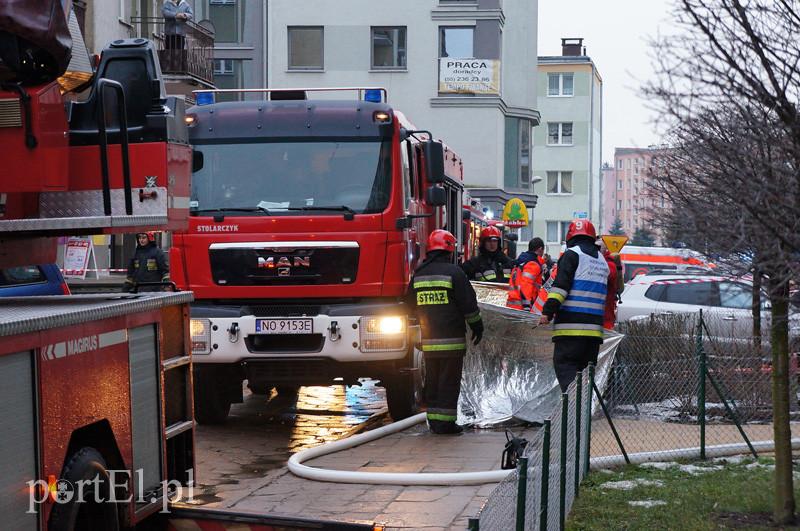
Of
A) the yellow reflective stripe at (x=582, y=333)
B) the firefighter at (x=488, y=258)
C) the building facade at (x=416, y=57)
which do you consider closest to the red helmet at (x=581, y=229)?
the yellow reflective stripe at (x=582, y=333)

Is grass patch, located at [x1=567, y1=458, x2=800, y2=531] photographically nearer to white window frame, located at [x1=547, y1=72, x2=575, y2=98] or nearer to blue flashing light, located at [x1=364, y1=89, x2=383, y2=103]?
blue flashing light, located at [x1=364, y1=89, x2=383, y2=103]

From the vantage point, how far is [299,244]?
10.8 m

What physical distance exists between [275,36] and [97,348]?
145 feet

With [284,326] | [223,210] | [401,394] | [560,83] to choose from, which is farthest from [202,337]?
[560,83]

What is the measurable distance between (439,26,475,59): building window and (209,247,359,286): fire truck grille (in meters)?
38.5

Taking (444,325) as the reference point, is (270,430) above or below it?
below

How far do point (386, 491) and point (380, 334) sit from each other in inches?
100

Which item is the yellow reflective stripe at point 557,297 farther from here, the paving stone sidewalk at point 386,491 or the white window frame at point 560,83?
the white window frame at point 560,83

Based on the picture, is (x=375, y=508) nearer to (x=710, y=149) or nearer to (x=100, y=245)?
(x=710, y=149)

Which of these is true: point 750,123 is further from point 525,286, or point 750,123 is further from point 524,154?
point 524,154

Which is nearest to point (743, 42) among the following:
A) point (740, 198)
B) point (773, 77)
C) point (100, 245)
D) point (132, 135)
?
point (773, 77)

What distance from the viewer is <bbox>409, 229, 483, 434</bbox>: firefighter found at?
10648 millimetres

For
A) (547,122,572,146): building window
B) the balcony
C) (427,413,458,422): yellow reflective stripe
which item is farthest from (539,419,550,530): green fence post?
(547,122,572,146): building window

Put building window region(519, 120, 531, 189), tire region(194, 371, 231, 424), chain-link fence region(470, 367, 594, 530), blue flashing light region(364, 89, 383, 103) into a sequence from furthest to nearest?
building window region(519, 120, 531, 189), blue flashing light region(364, 89, 383, 103), tire region(194, 371, 231, 424), chain-link fence region(470, 367, 594, 530)
